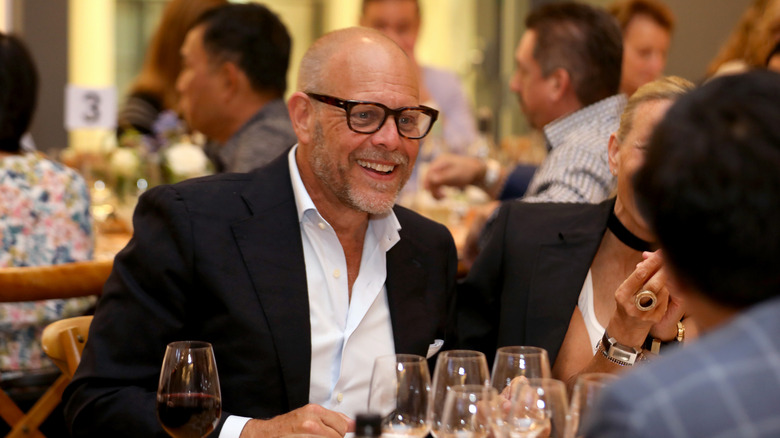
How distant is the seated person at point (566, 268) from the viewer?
7.25 feet

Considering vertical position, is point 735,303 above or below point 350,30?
below

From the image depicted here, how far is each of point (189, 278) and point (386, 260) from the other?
0.49 m

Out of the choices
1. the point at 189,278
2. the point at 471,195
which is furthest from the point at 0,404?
the point at 471,195

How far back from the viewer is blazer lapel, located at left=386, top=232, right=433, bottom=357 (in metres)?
2.19

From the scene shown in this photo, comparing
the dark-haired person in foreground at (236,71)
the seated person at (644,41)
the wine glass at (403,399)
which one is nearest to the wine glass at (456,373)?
the wine glass at (403,399)

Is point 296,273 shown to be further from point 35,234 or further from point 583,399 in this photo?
point 35,234

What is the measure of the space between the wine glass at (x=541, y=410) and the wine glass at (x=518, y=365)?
0.15 m

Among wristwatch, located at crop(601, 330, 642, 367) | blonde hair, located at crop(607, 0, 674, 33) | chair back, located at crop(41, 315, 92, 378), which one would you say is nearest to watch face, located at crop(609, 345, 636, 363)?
wristwatch, located at crop(601, 330, 642, 367)

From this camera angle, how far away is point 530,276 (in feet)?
7.78

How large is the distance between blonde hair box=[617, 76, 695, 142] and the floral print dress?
5.84 feet

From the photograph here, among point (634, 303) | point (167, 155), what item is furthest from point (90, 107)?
point (634, 303)

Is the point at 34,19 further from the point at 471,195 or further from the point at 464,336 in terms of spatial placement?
the point at 464,336

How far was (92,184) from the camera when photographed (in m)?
4.40

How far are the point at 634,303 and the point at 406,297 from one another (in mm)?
562
